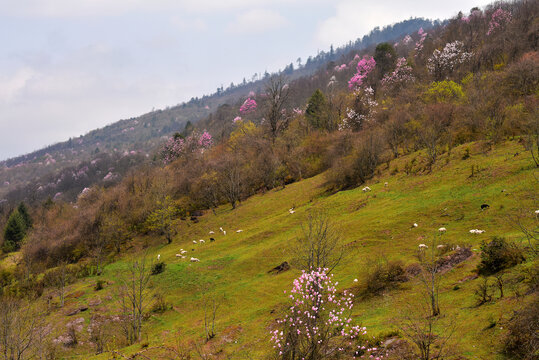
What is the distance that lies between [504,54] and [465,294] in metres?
74.6

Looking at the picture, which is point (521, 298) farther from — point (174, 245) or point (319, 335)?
point (174, 245)

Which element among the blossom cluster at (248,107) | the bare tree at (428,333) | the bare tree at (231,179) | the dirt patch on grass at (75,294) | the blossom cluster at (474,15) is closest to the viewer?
the bare tree at (428,333)

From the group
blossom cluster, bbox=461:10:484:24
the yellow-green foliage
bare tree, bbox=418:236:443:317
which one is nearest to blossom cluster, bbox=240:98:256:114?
blossom cluster, bbox=461:10:484:24

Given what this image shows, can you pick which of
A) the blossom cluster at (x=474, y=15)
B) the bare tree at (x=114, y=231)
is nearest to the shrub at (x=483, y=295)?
the bare tree at (x=114, y=231)

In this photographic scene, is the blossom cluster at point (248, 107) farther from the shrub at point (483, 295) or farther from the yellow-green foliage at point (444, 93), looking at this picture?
the shrub at point (483, 295)

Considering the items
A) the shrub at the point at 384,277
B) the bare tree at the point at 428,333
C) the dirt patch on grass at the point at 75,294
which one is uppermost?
the bare tree at the point at 428,333

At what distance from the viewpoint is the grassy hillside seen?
16250mm

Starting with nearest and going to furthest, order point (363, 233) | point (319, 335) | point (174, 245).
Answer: point (319, 335) < point (363, 233) < point (174, 245)

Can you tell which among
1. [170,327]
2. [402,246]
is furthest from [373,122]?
[170,327]

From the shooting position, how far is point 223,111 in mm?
197750

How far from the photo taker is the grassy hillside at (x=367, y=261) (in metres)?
16.2

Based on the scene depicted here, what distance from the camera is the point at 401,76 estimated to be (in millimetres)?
75438

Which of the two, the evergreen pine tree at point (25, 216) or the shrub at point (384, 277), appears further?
the evergreen pine tree at point (25, 216)

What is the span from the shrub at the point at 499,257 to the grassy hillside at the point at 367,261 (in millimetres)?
619
